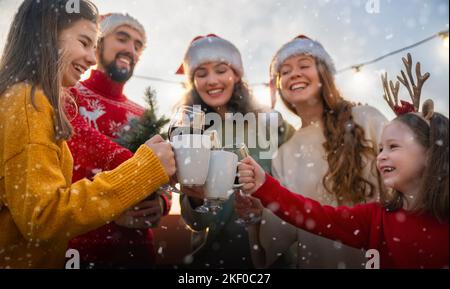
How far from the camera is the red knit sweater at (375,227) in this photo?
3.00 ft

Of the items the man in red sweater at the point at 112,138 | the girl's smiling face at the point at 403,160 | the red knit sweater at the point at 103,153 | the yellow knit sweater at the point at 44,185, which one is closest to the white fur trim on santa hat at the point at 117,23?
the man in red sweater at the point at 112,138

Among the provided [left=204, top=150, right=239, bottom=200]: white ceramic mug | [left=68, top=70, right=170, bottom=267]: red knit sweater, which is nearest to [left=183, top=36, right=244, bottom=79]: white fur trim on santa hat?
[left=68, top=70, right=170, bottom=267]: red knit sweater

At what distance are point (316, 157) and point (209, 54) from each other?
0.53 metres

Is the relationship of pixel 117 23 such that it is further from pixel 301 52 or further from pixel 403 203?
pixel 403 203

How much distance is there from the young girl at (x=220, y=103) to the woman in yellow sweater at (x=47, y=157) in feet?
1.35

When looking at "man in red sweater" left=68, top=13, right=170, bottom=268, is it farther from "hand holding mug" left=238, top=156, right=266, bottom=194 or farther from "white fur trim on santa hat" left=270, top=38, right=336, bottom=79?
"white fur trim on santa hat" left=270, top=38, right=336, bottom=79

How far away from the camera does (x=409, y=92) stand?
1.07m

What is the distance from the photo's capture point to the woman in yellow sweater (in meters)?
0.70

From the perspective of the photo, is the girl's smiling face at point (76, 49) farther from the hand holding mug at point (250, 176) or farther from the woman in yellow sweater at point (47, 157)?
the hand holding mug at point (250, 176)

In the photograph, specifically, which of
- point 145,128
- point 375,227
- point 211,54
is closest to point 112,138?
point 145,128

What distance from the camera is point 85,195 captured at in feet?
2.33

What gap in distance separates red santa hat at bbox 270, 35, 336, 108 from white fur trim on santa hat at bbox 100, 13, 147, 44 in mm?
462
